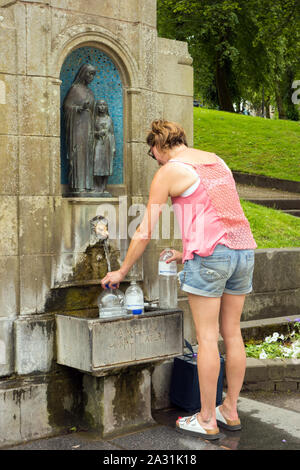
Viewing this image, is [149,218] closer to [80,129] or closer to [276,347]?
[80,129]

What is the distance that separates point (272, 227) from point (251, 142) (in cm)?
1013

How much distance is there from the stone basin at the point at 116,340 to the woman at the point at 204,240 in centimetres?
33

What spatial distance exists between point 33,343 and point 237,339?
1.45 metres

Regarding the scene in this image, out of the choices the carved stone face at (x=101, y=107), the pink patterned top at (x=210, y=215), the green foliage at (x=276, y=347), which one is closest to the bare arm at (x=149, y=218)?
the pink patterned top at (x=210, y=215)

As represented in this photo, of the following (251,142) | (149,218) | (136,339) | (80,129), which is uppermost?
(251,142)

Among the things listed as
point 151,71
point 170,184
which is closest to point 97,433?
point 170,184

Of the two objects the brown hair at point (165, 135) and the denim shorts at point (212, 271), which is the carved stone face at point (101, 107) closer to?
the brown hair at point (165, 135)

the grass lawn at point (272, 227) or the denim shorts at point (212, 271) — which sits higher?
the grass lawn at point (272, 227)

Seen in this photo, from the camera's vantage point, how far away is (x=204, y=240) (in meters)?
4.28

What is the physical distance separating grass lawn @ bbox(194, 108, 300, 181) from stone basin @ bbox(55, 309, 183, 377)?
11867 millimetres

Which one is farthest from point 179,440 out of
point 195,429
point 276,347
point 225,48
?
point 225,48

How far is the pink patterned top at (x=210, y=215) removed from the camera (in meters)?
4.29

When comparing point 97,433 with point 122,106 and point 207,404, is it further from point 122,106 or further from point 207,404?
point 122,106

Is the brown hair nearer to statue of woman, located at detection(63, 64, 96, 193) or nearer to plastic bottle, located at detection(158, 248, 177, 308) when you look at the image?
statue of woman, located at detection(63, 64, 96, 193)
